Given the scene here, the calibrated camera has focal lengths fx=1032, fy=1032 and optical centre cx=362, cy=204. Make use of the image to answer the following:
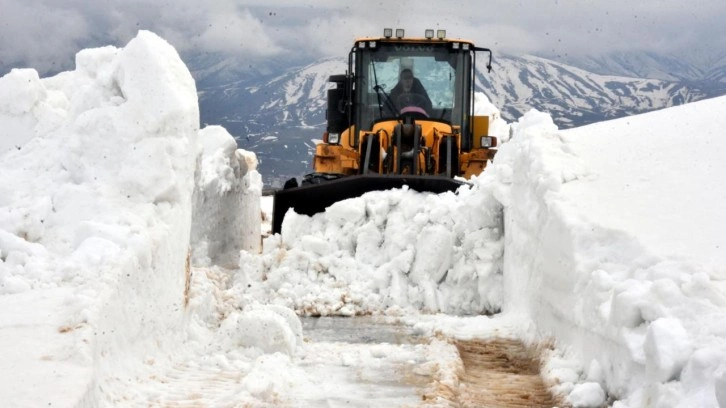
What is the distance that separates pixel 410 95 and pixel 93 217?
287 inches

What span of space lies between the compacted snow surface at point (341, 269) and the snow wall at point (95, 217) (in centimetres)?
2

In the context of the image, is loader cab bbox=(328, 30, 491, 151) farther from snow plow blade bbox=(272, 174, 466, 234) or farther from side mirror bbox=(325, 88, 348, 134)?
snow plow blade bbox=(272, 174, 466, 234)

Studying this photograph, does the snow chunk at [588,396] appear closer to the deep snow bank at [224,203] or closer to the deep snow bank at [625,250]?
the deep snow bank at [625,250]

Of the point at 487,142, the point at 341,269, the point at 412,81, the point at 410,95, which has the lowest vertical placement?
the point at 341,269

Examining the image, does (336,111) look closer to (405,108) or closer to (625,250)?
(405,108)

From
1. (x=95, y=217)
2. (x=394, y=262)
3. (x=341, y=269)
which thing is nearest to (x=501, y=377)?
(x=95, y=217)

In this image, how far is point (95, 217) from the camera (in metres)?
6.44

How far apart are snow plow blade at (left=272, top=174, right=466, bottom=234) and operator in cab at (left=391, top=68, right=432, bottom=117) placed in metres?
2.44

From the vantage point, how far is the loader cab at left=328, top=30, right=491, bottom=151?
13.1 metres

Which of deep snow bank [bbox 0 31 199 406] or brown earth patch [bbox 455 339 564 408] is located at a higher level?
deep snow bank [bbox 0 31 199 406]

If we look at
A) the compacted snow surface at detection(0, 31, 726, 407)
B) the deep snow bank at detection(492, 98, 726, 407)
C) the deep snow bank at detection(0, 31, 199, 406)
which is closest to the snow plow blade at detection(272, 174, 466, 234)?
the compacted snow surface at detection(0, 31, 726, 407)

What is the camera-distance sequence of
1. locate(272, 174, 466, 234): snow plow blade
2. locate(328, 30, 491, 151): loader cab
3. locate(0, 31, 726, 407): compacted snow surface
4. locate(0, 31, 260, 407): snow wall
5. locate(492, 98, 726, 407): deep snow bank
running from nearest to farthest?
locate(492, 98, 726, 407): deep snow bank, locate(0, 31, 726, 407): compacted snow surface, locate(0, 31, 260, 407): snow wall, locate(272, 174, 466, 234): snow plow blade, locate(328, 30, 491, 151): loader cab

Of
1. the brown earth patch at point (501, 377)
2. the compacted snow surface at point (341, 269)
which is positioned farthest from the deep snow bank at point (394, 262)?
the brown earth patch at point (501, 377)

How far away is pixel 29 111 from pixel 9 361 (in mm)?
4406
